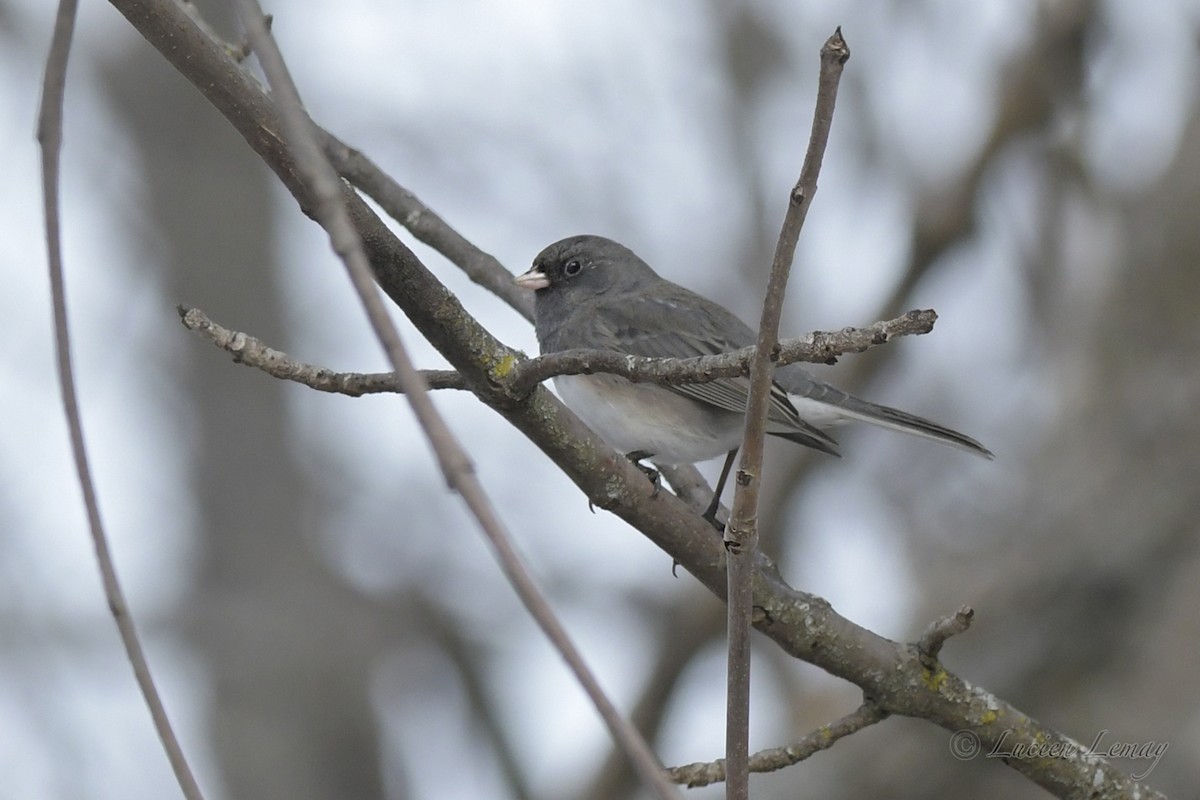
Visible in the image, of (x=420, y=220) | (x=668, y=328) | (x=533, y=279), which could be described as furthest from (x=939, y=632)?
(x=533, y=279)

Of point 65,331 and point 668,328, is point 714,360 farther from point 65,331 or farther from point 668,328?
point 668,328

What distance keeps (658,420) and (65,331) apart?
7.63 ft

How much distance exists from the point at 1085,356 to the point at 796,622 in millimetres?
2506

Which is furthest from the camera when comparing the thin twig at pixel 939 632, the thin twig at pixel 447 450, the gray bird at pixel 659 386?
the gray bird at pixel 659 386

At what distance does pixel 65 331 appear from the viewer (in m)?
1.18

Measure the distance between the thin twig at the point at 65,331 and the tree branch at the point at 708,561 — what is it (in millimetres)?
488

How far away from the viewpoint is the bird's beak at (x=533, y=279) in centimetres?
373

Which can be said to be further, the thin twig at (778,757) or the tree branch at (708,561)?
the thin twig at (778,757)

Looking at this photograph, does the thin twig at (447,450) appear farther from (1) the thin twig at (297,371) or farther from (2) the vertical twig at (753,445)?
(1) the thin twig at (297,371)

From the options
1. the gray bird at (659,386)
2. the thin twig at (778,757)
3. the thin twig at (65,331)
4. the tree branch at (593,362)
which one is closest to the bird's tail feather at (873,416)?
the gray bird at (659,386)

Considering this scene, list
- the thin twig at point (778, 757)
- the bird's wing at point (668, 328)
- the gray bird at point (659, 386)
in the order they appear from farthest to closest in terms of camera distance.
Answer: the bird's wing at point (668, 328) < the gray bird at point (659, 386) < the thin twig at point (778, 757)

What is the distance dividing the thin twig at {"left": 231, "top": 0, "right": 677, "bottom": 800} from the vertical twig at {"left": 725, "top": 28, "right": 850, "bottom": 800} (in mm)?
529

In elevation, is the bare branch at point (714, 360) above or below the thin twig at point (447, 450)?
above

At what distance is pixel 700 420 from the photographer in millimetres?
3416
